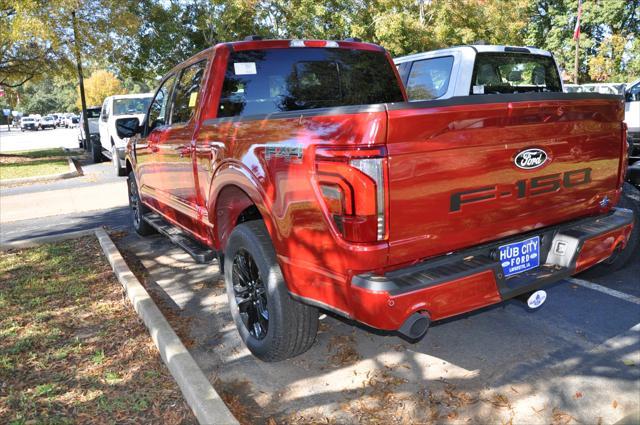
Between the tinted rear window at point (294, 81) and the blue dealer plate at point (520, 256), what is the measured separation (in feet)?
6.42

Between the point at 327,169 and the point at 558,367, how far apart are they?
197 cm

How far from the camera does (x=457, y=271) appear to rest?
8.76 ft

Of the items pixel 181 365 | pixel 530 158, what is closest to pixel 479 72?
pixel 530 158

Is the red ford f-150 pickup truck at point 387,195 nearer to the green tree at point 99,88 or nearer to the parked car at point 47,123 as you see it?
the green tree at point 99,88

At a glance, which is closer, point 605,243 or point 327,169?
point 327,169

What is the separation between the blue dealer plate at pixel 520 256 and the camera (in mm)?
2920

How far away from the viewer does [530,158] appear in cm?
292

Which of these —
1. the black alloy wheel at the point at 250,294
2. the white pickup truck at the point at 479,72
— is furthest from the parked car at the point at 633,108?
the black alloy wheel at the point at 250,294

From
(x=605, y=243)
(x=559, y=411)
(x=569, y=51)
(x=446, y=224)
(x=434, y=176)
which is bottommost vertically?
(x=559, y=411)

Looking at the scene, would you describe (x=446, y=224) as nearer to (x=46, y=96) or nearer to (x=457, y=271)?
(x=457, y=271)

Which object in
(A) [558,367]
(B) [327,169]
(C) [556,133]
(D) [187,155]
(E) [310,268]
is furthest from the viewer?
(D) [187,155]

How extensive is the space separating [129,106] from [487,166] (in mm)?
15234

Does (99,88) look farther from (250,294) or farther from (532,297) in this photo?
(532,297)

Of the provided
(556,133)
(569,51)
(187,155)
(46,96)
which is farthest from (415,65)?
(46,96)
